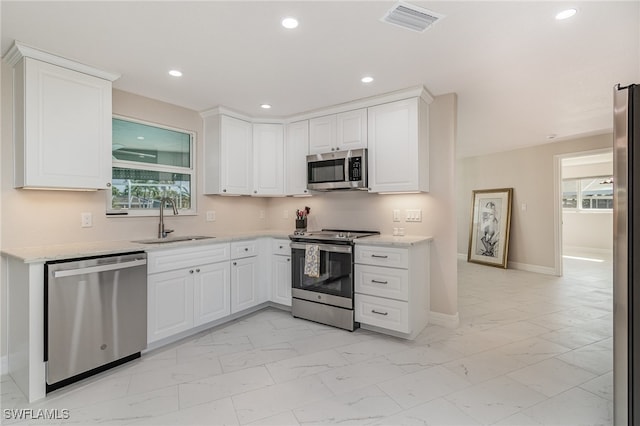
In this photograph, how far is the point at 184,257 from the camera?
287cm

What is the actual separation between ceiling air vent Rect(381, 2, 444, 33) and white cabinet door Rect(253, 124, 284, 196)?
2349 millimetres

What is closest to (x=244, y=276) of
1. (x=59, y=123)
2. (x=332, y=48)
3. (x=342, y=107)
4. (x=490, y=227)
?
(x=59, y=123)

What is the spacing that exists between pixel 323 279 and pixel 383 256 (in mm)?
734

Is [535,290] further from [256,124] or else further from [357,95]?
[256,124]

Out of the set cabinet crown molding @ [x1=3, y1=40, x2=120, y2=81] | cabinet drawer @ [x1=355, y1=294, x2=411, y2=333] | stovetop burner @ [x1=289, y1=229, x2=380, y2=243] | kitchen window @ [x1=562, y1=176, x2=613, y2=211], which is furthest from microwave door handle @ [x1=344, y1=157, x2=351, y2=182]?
kitchen window @ [x1=562, y1=176, x2=613, y2=211]

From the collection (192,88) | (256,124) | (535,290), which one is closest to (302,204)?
(256,124)

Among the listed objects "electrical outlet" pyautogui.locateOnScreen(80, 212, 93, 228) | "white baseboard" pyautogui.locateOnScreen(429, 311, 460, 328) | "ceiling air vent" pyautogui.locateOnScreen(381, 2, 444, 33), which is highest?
"ceiling air vent" pyautogui.locateOnScreen(381, 2, 444, 33)

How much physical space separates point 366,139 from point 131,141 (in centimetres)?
249

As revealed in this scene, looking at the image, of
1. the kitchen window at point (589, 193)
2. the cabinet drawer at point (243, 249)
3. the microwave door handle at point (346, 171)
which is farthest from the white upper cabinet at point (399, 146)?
the kitchen window at point (589, 193)

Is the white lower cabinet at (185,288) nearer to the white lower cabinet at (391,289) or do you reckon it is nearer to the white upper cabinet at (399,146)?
the white lower cabinet at (391,289)

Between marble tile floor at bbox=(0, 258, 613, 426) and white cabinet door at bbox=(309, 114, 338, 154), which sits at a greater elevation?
white cabinet door at bbox=(309, 114, 338, 154)

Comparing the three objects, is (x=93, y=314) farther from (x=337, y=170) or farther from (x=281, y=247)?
(x=337, y=170)

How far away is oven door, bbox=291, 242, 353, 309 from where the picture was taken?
311 centimetres

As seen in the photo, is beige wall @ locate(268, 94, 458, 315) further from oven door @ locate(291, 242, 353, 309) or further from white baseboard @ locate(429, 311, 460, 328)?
oven door @ locate(291, 242, 353, 309)
